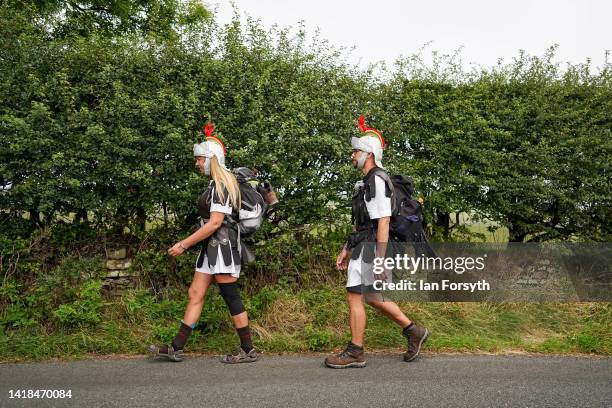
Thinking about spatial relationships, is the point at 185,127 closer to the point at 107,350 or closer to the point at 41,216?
the point at 41,216

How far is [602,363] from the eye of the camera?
5.29 m

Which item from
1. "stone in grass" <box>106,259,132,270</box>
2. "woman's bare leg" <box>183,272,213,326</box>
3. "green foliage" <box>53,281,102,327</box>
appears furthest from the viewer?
"stone in grass" <box>106,259,132,270</box>

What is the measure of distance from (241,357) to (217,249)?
107cm

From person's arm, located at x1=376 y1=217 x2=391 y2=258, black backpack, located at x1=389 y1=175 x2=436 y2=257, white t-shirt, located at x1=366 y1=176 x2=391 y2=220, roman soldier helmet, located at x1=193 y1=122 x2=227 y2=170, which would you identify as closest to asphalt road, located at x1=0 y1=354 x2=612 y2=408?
person's arm, located at x1=376 y1=217 x2=391 y2=258

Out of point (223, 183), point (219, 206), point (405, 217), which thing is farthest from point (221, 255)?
point (405, 217)

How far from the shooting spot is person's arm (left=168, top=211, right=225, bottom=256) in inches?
202

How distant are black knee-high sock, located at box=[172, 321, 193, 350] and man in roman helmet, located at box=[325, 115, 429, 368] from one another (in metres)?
1.37

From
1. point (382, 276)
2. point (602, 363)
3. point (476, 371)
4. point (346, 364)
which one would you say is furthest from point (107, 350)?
point (602, 363)

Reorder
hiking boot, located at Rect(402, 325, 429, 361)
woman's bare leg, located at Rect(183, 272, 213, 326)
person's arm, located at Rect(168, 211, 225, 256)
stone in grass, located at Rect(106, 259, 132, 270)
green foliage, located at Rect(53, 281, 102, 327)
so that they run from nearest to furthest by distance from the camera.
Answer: person's arm, located at Rect(168, 211, 225, 256) < hiking boot, located at Rect(402, 325, 429, 361) < woman's bare leg, located at Rect(183, 272, 213, 326) < green foliage, located at Rect(53, 281, 102, 327) < stone in grass, located at Rect(106, 259, 132, 270)

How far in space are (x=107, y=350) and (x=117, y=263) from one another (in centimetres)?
132

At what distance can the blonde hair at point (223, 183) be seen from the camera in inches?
Answer: 205

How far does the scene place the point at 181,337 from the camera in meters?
5.32

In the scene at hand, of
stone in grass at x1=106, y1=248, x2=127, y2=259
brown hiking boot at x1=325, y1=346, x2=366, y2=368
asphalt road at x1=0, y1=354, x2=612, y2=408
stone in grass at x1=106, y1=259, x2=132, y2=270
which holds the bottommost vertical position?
asphalt road at x1=0, y1=354, x2=612, y2=408

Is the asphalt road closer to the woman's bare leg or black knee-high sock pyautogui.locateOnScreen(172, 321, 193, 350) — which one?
black knee-high sock pyautogui.locateOnScreen(172, 321, 193, 350)
